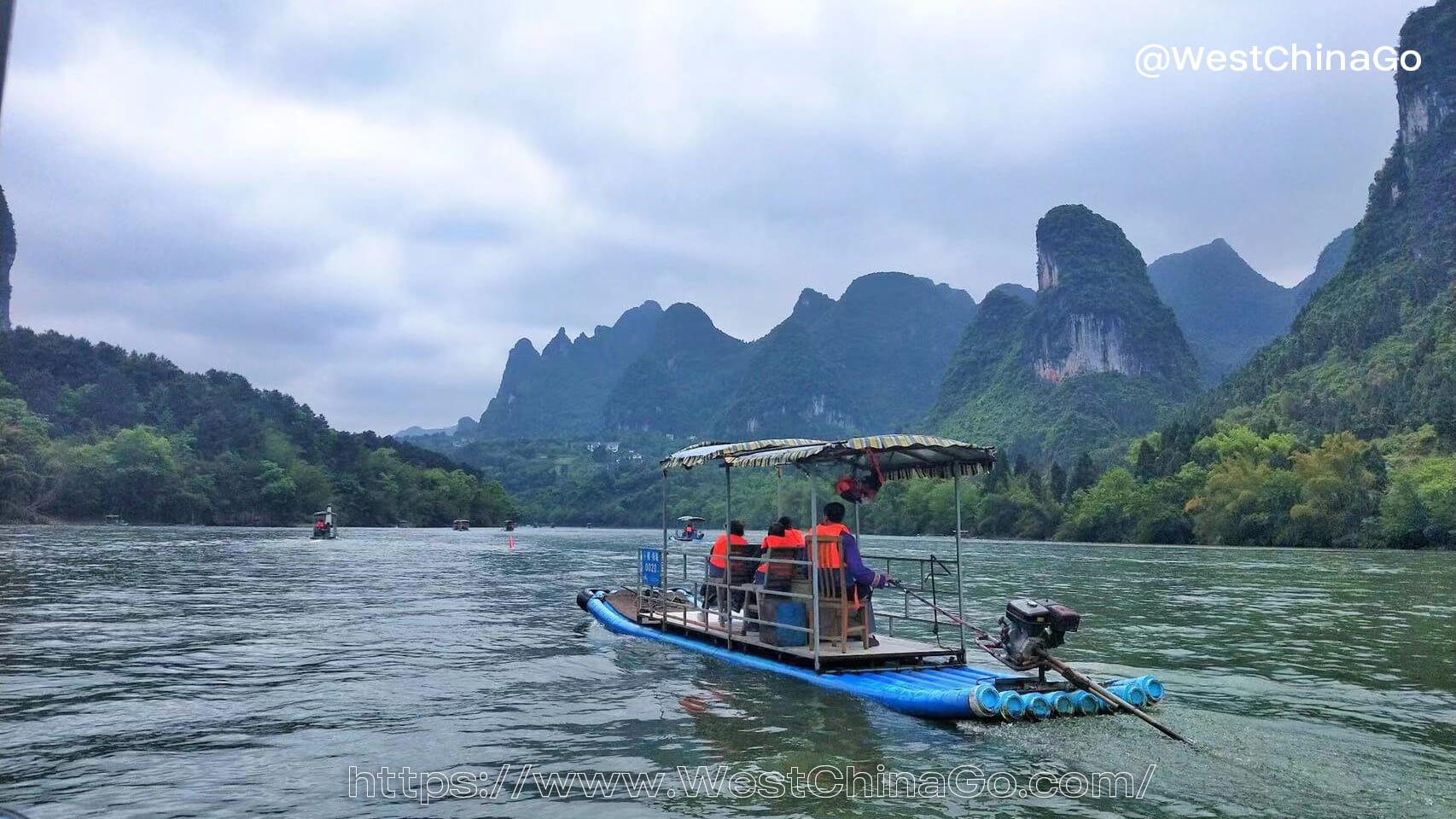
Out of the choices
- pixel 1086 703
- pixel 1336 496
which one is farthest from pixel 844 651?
pixel 1336 496

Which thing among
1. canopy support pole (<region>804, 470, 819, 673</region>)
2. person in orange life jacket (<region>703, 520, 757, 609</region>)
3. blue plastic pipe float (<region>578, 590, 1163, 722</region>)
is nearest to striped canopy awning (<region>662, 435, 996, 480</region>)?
canopy support pole (<region>804, 470, 819, 673</region>)

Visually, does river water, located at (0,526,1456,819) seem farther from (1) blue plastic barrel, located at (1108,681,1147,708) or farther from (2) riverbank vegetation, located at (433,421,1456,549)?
(2) riverbank vegetation, located at (433,421,1456,549)

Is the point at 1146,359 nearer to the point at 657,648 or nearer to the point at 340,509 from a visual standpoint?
the point at 340,509

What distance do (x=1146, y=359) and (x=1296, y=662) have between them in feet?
569

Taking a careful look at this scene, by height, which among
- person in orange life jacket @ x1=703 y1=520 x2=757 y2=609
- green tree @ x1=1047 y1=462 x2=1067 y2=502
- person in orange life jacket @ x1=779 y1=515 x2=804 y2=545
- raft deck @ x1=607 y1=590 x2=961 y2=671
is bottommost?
raft deck @ x1=607 y1=590 x2=961 y2=671

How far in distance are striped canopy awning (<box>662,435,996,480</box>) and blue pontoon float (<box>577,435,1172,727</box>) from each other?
0.02 m

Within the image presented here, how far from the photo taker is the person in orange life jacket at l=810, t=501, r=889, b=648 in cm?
1131

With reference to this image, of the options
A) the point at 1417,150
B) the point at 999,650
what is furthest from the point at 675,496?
the point at 999,650

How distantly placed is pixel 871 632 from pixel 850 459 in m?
2.17

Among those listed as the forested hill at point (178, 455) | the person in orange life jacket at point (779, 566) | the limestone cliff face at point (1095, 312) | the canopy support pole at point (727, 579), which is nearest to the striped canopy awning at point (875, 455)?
the canopy support pole at point (727, 579)

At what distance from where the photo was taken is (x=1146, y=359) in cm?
17462

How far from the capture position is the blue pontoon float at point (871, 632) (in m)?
9.70

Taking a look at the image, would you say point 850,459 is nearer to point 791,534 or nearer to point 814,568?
point 791,534

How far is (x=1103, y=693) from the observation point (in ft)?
30.3
